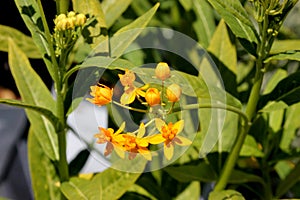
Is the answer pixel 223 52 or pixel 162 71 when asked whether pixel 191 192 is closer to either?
pixel 223 52

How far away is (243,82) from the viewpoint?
136 cm

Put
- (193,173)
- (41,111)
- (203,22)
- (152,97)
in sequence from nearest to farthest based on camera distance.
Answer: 1. (152,97)
2. (41,111)
3. (193,173)
4. (203,22)

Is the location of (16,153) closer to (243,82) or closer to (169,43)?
(169,43)


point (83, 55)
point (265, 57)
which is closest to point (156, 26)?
point (83, 55)

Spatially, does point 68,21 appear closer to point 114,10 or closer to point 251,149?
point 114,10

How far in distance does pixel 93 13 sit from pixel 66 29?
0.16 meters

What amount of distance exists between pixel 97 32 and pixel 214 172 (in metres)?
0.35

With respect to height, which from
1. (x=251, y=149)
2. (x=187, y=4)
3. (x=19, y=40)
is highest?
(x=187, y=4)

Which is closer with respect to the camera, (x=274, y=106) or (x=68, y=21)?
(x=68, y=21)

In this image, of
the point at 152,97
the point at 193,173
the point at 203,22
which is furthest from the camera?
the point at 203,22

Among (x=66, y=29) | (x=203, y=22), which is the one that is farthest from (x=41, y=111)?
(x=203, y=22)

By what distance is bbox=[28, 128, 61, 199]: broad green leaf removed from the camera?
43.3 inches

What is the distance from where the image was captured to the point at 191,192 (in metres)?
1.17

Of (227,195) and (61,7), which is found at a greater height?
(61,7)
